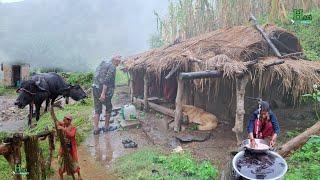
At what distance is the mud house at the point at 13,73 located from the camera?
19.7 metres

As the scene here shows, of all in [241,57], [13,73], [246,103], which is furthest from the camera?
[13,73]

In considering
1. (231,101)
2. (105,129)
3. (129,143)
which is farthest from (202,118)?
(105,129)

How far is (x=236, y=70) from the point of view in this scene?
31.2 ft

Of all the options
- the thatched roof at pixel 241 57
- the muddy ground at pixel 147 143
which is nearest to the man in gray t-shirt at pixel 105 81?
the muddy ground at pixel 147 143

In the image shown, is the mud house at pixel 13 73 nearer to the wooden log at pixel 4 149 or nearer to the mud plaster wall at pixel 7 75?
the mud plaster wall at pixel 7 75

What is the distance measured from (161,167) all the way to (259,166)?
316 centimetres

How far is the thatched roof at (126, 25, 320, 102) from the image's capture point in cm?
1011

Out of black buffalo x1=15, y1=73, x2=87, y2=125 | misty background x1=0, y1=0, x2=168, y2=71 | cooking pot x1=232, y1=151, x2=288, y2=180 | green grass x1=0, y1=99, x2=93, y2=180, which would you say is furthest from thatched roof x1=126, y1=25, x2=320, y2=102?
misty background x1=0, y1=0, x2=168, y2=71

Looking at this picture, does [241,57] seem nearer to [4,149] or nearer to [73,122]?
[73,122]

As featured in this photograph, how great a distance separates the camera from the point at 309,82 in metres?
10.1

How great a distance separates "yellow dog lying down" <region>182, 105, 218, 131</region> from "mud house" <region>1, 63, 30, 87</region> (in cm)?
1093

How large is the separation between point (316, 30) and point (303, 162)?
10.8m

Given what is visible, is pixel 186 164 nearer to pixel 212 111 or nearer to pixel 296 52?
pixel 212 111

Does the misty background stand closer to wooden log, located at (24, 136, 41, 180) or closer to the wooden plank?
the wooden plank
